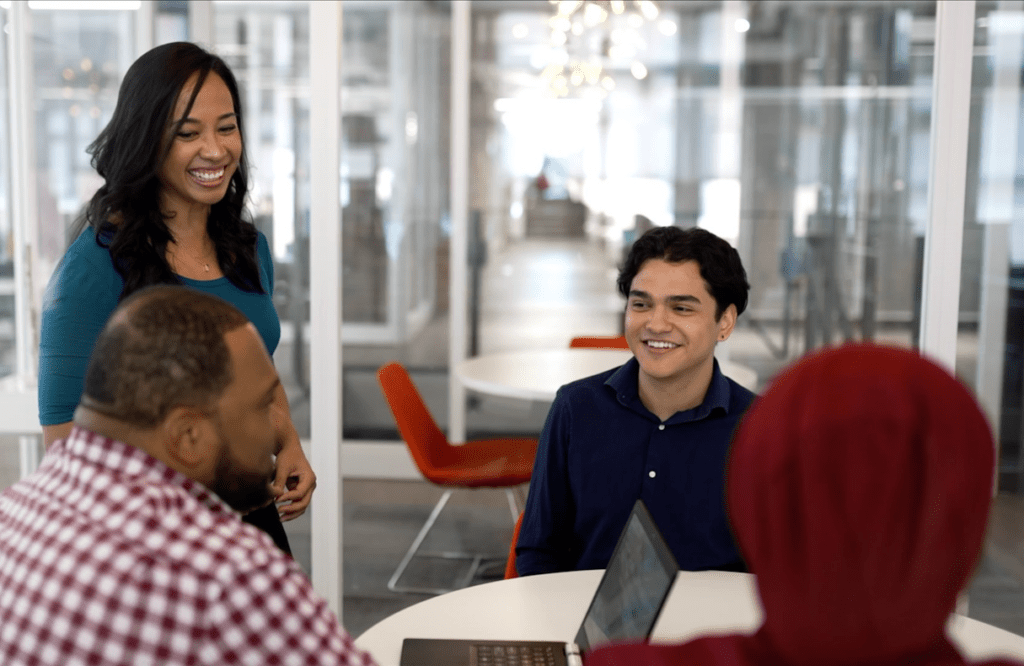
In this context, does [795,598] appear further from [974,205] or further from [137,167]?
[974,205]

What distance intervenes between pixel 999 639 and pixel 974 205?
240cm

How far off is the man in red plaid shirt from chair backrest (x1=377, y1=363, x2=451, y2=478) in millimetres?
2662

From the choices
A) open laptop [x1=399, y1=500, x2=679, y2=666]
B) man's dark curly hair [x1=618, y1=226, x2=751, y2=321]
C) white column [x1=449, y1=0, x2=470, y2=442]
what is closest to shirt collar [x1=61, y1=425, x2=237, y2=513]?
open laptop [x1=399, y1=500, x2=679, y2=666]

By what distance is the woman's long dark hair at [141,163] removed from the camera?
→ 6.44 feet

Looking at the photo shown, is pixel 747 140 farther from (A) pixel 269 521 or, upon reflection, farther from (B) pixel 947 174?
(A) pixel 269 521

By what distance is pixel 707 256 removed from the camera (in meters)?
2.21

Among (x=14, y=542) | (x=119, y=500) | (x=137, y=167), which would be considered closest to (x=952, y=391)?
(x=119, y=500)

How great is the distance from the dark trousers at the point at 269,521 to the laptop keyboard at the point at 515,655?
0.67 metres

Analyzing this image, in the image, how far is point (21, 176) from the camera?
146 inches

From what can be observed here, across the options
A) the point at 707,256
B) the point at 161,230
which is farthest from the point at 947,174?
the point at 161,230

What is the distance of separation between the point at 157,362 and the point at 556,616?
2.89 ft

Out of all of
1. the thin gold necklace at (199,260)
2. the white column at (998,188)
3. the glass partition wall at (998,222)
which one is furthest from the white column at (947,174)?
the thin gold necklace at (199,260)

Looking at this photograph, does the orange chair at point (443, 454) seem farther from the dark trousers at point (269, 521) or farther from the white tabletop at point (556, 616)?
the white tabletop at point (556, 616)

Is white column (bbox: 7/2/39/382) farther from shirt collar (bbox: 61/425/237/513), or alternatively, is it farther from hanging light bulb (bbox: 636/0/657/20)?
hanging light bulb (bbox: 636/0/657/20)
